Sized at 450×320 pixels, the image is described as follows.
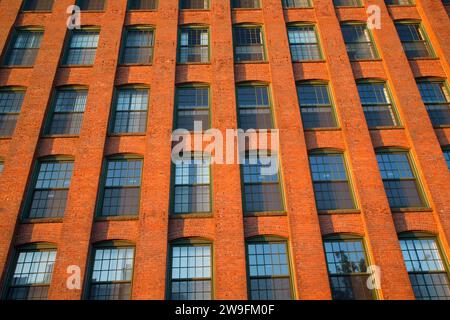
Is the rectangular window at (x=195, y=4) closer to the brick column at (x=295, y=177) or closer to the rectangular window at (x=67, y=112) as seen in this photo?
the brick column at (x=295, y=177)

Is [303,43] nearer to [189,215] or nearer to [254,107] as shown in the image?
[254,107]

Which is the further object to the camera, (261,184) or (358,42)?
(358,42)

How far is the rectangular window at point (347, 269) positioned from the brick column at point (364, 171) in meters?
0.42

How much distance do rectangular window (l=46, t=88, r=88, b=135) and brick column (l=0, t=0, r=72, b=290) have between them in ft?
1.62

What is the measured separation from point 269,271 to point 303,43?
11.4m

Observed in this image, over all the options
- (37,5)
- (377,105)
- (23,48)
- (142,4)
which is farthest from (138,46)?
(377,105)

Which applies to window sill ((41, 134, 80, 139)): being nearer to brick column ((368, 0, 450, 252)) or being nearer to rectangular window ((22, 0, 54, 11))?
rectangular window ((22, 0, 54, 11))

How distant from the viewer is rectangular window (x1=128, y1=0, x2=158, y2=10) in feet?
64.4

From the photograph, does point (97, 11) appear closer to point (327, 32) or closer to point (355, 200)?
point (327, 32)

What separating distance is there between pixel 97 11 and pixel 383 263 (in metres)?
17.8

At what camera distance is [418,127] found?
51.3ft

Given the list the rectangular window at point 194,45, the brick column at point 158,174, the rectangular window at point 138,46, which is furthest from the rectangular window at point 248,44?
the rectangular window at point 138,46

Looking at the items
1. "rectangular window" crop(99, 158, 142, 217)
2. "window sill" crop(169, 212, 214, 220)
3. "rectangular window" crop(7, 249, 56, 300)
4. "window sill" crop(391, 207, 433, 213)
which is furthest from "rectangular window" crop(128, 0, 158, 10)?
"window sill" crop(391, 207, 433, 213)
